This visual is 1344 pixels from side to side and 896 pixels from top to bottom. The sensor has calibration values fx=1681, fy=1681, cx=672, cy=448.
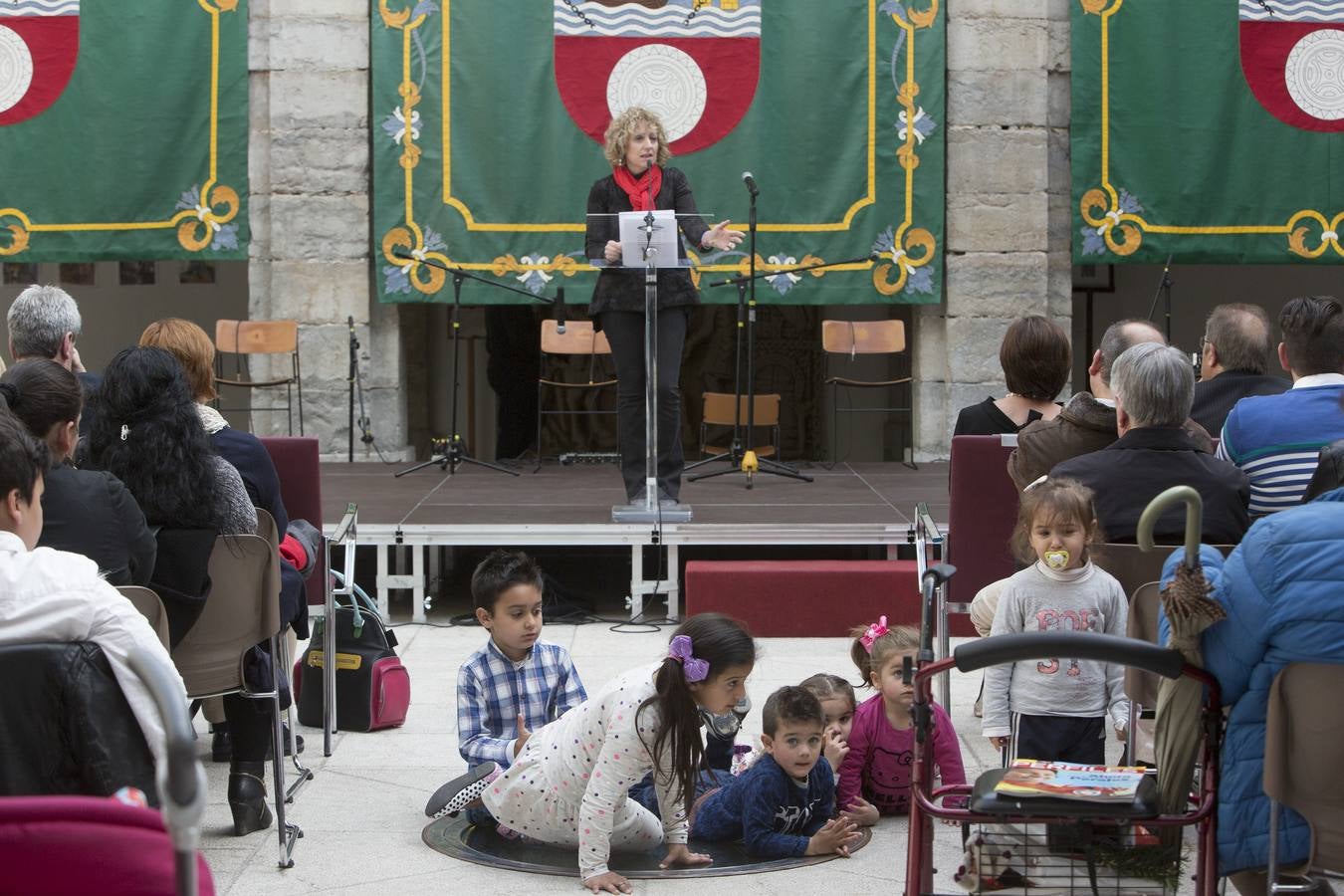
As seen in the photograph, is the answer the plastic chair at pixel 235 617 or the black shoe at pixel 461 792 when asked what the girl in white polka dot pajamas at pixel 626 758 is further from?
the plastic chair at pixel 235 617

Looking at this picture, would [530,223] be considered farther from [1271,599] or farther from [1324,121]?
[1271,599]

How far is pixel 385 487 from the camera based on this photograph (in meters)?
7.82

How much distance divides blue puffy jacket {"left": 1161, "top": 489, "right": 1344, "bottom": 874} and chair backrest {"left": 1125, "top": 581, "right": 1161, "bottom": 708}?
56 cm

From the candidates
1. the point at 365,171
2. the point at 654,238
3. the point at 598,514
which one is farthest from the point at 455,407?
the point at 654,238

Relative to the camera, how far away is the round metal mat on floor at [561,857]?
10.8 ft

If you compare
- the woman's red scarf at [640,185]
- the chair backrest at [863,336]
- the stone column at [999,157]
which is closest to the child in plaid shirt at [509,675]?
the woman's red scarf at [640,185]

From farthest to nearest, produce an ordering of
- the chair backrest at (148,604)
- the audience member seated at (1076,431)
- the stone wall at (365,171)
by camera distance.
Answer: the stone wall at (365,171) < the audience member seated at (1076,431) < the chair backrest at (148,604)

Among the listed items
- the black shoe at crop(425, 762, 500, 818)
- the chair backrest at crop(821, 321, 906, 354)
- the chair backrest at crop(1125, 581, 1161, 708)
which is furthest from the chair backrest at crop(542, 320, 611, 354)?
the chair backrest at crop(1125, 581, 1161, 708)

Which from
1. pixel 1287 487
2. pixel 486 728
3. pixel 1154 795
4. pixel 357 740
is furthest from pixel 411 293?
pixel 1154 795

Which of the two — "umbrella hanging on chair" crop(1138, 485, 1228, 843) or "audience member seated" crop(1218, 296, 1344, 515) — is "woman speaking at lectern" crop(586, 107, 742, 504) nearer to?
"audience member seated" crop(1218, 296, 1344, 515)

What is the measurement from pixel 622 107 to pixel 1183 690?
7282 millimetres

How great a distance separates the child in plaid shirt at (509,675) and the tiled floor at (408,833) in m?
0.26

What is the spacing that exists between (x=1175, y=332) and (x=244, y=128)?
6432mm

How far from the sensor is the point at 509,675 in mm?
3703
